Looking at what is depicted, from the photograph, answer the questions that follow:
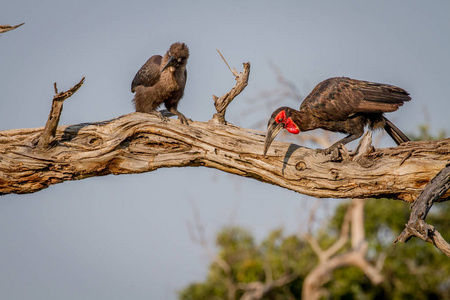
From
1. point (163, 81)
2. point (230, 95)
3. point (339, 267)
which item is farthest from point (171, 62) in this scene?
point (339, 267)

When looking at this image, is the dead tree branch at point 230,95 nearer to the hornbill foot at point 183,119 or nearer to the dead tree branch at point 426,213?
the hornbill foot at point 183,119

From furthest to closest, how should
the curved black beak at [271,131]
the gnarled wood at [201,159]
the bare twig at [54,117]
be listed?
1. the curved black beak at [271,131]
2. the gnarled wood at [201,159]
3. the bare twig at [54,117]

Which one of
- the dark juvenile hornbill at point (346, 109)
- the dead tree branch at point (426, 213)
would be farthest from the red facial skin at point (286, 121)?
the dead tree branch at point (426, 213)

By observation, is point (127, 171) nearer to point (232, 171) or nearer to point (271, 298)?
point (232, 171)

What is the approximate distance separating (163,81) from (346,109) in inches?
74.9

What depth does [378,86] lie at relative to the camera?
5539 millimetres

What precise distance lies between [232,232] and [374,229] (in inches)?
→ 179

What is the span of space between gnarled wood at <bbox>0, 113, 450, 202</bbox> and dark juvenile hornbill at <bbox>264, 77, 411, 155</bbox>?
0.66 meters

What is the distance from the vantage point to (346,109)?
216 inches

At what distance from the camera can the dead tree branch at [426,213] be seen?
151 inches

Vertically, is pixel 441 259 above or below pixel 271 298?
above

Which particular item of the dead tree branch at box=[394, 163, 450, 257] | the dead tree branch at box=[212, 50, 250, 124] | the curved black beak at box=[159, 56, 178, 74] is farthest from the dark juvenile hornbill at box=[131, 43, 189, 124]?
the dead tree branch at box=[394, 163, 450, 257]

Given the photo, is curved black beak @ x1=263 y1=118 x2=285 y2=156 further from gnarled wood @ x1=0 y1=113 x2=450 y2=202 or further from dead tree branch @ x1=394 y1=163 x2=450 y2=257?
dead tree branch @ x1=394 y1=163 x2=450 y2=257

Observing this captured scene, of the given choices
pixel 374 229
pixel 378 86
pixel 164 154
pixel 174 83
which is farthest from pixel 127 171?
pixel 374 229
